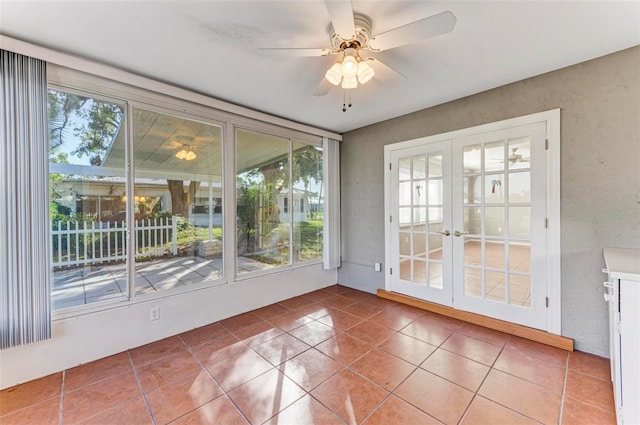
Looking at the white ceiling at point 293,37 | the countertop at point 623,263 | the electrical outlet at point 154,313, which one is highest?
the white ceiling at point 293,37

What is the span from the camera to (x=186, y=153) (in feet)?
9.50

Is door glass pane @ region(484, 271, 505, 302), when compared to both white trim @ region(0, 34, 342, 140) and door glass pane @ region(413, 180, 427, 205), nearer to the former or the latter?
door glass pane @ region(413, 180, 427, 205)

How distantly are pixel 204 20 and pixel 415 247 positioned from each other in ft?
10.3

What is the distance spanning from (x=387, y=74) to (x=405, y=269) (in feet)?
8.04

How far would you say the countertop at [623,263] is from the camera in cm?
125

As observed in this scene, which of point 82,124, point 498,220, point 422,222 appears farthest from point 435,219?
point 82,124

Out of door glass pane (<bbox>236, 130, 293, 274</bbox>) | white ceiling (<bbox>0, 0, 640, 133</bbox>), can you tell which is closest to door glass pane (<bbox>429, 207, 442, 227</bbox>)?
white ceiling (<bbox>0, 0, 640, 133</bbox>)

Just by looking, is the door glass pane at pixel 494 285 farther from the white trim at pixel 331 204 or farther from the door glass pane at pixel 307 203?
the door glass pane at pixel 307 203

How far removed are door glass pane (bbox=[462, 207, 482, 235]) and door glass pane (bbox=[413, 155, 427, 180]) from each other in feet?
2.18

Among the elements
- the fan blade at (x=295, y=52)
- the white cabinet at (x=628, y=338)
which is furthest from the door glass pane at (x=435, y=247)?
the fan blade at (x=295, y=52)

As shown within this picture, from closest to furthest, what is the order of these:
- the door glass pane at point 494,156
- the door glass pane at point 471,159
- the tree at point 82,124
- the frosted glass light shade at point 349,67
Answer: the frosted glass light shade at point 349,67
the tree at point 82,124
the door glass pane at point 494,156
the door glass pane at point 471,159

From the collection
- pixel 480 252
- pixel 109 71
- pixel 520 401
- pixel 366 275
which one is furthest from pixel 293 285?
pixel 109 71

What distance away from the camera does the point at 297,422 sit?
5.13ft

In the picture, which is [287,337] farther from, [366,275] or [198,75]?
[198,75]
